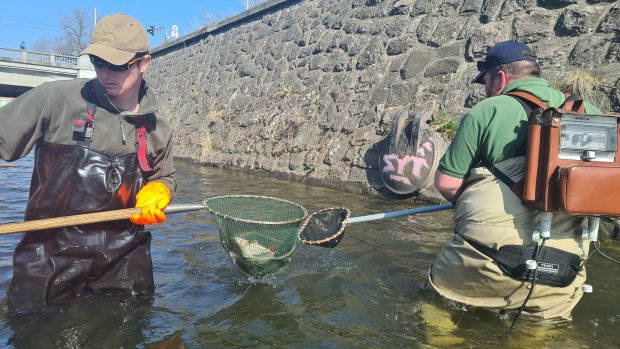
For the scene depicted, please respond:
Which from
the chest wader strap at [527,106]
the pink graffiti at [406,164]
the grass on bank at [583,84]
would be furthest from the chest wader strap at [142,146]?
the grass on bank at [583,84]

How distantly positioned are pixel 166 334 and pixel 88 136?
1.41 meters

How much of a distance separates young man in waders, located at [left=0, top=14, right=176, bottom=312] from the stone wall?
5.45 meters

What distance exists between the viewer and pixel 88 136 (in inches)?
119

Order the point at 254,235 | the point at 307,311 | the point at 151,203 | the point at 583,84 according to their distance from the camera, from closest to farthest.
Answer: the point at 151,203 < the point at 307,311 < the point at 254,235 < the point at 583,84

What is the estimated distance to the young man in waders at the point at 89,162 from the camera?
9.77 ft

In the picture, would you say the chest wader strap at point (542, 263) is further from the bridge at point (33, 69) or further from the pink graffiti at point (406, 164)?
the bridge at point (33, 69)

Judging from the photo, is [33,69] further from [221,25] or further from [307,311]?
[307,311]

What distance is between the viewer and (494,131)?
3.03 meters

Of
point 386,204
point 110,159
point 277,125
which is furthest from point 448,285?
point 277,125

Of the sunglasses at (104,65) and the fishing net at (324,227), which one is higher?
the sunglasses at (104,65)

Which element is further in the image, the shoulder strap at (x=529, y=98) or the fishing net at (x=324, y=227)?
the fishing net at (x=324, y=227)

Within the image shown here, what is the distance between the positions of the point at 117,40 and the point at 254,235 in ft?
5.65

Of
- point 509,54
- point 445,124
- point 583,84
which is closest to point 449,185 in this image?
point 509,54

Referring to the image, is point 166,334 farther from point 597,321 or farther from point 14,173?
point 14,173
